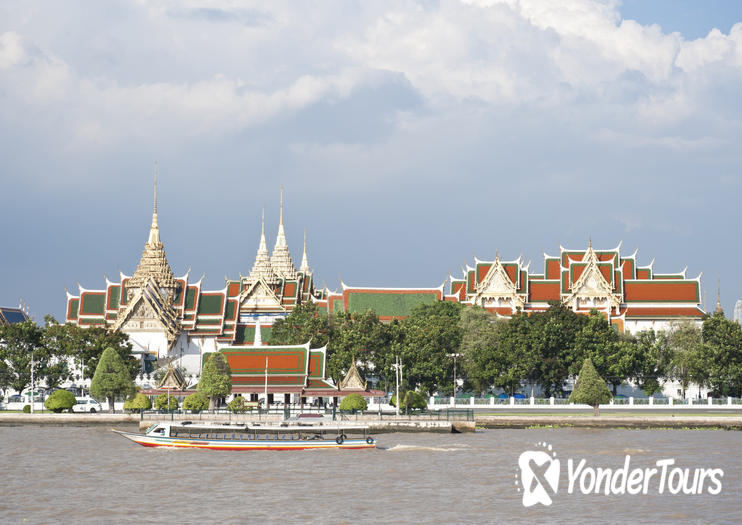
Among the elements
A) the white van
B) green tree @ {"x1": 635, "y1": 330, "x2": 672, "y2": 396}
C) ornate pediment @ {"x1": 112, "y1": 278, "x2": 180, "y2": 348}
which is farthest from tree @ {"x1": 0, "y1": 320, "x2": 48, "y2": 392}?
green tree @ {"x1": 635, "y1": 330, "x2": 672, "y2": 396}

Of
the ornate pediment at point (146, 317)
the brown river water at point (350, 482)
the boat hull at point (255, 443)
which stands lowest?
the brown river water at point (350, 482)

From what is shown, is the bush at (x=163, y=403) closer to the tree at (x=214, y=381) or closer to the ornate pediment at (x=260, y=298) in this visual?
the tree at (x=214, y=381)

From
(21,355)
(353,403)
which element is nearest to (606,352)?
(353,403)

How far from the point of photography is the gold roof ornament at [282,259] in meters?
168

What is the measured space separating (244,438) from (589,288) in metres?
77.2

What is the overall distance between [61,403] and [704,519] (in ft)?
181

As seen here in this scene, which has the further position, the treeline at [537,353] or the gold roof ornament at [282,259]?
the gold roof ornament at [282,259]

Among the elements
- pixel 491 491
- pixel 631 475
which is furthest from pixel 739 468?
pixel 491 491

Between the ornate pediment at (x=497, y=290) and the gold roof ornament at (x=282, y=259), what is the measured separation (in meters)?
37.7

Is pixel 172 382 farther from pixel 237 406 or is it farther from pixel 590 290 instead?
pixel 590 290

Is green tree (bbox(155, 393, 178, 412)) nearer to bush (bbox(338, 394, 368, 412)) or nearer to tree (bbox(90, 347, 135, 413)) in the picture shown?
tree (bbox(90, 347, 135, 413))

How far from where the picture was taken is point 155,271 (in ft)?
458

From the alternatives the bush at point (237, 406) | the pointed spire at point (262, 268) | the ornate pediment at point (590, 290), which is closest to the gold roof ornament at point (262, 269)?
the pointed spire at point (262, 268)

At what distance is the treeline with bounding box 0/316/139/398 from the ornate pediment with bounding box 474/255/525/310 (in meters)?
47.6
